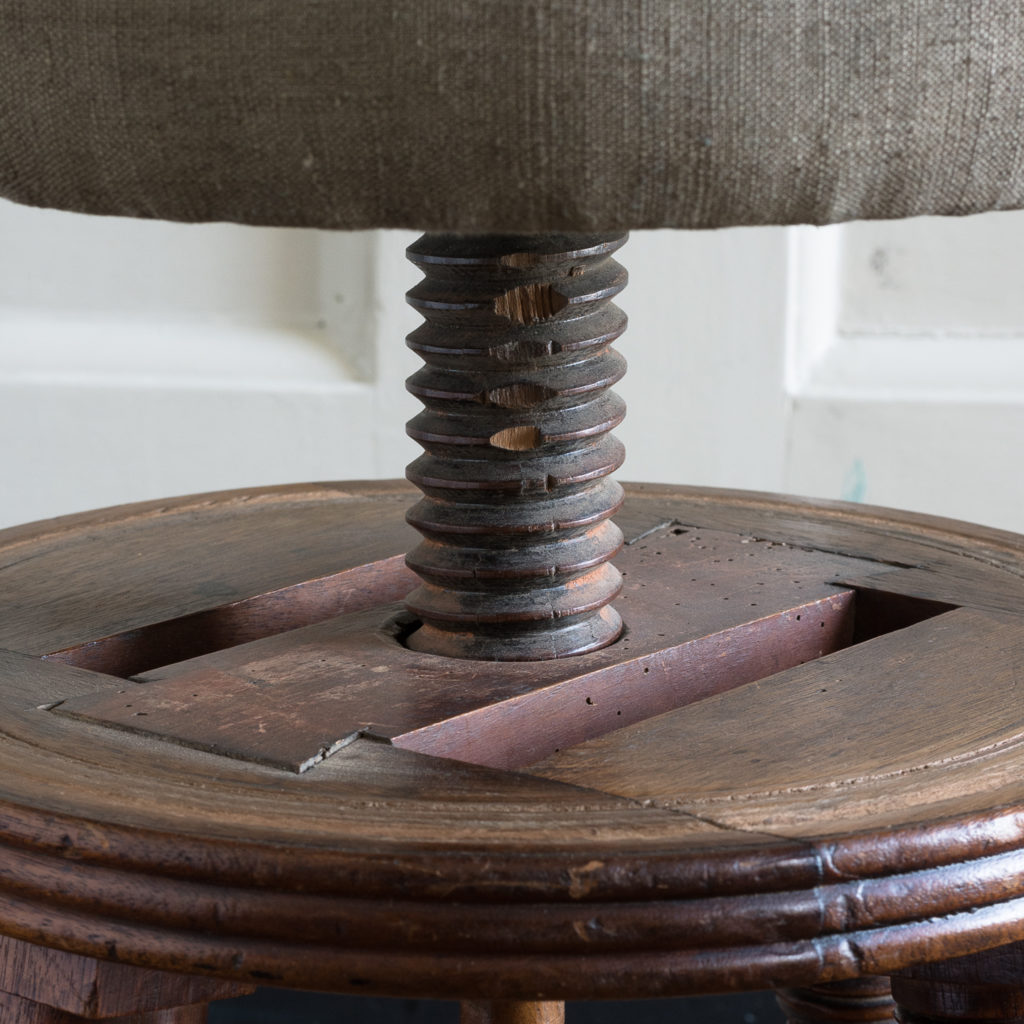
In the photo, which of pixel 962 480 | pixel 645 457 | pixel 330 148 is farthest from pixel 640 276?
pixel 330 148

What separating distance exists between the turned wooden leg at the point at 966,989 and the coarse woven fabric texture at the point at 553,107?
0.25m

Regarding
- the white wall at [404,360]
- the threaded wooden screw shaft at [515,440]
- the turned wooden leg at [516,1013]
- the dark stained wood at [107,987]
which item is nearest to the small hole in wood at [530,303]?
the threaded wooden screw shaft at [515,440]

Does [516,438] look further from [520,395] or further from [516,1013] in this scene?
[516,1013]

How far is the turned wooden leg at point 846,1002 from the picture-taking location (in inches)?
33.4

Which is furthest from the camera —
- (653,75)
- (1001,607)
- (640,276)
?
(640,276)

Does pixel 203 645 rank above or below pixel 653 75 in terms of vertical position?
below

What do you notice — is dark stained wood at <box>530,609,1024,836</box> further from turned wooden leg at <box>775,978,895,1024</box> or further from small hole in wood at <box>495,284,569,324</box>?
turned wooden leg at <box>775,978,895,1024</box>

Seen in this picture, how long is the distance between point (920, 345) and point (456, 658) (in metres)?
0.89

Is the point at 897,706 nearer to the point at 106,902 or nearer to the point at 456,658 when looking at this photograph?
the point at 456,658

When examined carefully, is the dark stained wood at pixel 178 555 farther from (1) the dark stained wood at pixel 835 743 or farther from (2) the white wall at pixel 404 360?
(2) the white wall at pixel 404 360

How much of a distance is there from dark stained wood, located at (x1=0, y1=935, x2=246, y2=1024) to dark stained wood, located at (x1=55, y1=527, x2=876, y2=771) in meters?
0.07

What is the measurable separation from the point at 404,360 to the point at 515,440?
809 millimetres

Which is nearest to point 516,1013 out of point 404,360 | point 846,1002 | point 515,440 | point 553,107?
point 846,1002

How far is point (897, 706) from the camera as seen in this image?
521 mm
